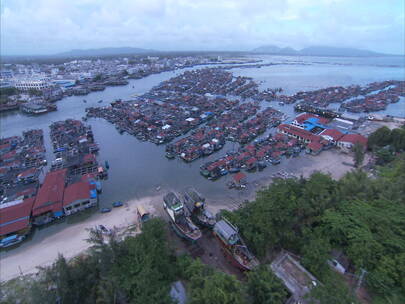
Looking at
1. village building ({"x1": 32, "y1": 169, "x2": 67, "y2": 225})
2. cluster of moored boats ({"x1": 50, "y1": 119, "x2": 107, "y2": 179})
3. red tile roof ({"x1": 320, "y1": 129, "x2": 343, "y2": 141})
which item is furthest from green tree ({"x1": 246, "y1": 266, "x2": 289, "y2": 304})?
red tile roof ({"x1": 320, "y1": 129, "x2": 343, "y2": 141})

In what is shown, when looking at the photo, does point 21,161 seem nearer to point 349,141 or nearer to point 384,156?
point 349,141

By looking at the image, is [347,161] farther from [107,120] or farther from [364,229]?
[107,120]

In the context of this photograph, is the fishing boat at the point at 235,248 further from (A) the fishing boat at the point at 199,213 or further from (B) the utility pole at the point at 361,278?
(B) the utility pole at the point at 361,278

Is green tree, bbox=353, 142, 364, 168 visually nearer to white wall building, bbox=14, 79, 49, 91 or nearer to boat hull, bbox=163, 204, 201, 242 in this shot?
boat hull, bbox=163, 204, 201, 242

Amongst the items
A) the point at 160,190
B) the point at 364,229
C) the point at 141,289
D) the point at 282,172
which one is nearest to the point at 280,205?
the point at 364,229

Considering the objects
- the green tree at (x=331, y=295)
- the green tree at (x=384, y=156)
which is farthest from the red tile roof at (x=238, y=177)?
the green tree at (x=384, y=156)

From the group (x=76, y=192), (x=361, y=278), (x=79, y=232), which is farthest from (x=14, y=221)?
(x=361, y=278)
